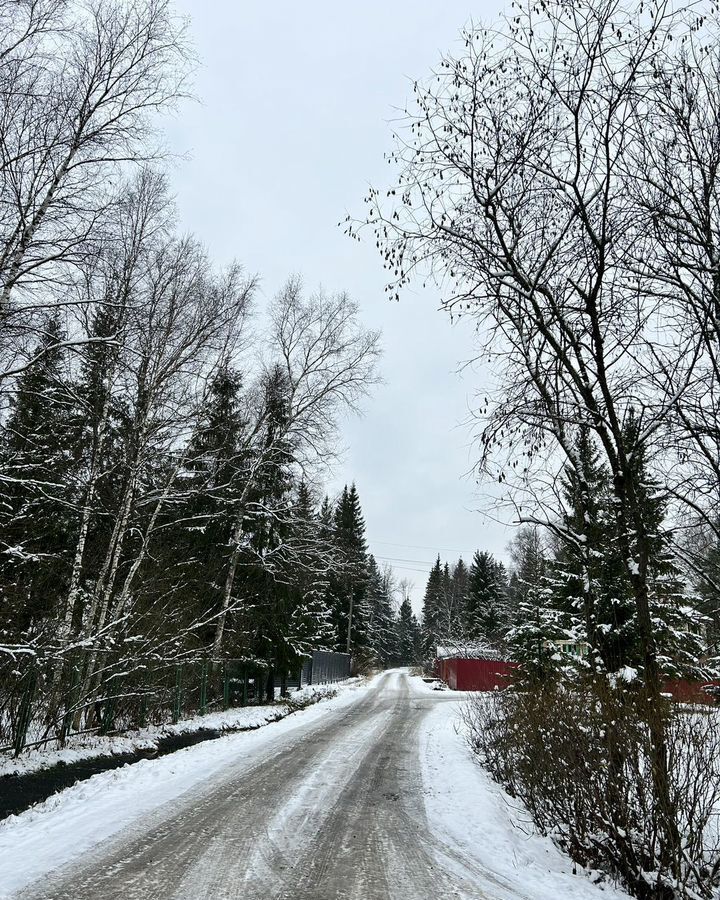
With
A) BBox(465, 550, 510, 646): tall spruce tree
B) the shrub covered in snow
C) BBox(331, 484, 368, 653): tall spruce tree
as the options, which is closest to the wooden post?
the shrub covered in snow

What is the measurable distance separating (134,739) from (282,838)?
21.8ft

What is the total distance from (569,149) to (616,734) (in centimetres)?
564

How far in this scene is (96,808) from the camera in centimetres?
636

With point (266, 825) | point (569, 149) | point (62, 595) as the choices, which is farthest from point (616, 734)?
point (62, 595)

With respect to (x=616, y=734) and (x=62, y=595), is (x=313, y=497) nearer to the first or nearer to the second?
(x=62, y=595)

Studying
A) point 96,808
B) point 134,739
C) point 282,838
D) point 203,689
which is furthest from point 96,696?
point 282,838

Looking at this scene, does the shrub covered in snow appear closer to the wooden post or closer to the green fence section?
the green fence section

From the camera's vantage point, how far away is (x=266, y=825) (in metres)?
5.89

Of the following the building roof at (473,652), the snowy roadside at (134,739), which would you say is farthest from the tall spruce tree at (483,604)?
the snowy roadside at (134,739)

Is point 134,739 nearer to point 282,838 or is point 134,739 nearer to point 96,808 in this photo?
point 96,808

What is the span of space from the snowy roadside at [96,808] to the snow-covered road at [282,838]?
3 cm

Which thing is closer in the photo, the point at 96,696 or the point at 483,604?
the point at 96,696

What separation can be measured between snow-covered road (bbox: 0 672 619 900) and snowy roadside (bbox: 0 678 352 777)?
1.21m

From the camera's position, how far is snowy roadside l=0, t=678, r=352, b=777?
27.9ft
